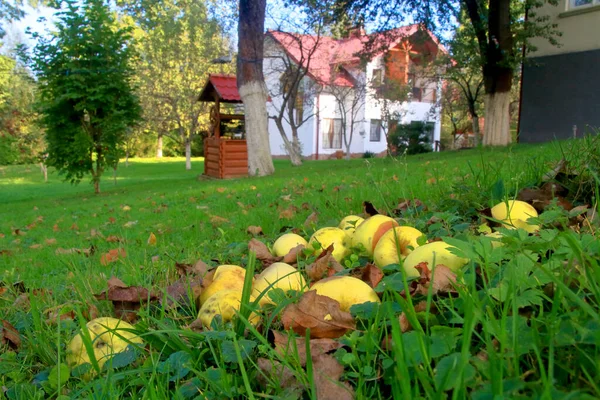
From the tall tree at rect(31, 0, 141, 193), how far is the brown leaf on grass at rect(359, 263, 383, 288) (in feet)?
46.1

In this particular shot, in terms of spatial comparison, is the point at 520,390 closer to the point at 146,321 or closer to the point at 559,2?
the point at 146,321

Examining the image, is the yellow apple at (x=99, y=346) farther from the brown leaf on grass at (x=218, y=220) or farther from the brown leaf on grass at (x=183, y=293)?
the brown leaf on grass at (x=218, y=220)

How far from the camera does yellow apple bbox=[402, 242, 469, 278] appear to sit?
1.50 m

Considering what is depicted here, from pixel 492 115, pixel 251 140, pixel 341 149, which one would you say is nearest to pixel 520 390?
pixel 251 140

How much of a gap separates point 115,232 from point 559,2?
52.7ft

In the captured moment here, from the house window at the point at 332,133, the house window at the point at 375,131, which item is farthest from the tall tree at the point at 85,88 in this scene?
the house window at the point at 375,131

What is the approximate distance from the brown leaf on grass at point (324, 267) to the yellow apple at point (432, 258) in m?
0.35

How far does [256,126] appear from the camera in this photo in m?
14.1

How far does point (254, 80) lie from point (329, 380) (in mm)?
13249

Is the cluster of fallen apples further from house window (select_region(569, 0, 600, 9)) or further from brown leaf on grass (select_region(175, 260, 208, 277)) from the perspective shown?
house window (select_region(569, 0, 600, 9))

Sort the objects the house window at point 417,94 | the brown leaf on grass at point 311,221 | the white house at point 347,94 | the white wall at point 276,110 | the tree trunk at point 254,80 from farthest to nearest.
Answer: the house window at point 417,94 → the white wall at point 276,110 → the white house at point 347,94 → the tree trunk at point 254,80 → the brown leaf on grass at point 311,221

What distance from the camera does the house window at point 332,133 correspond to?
3609 cm

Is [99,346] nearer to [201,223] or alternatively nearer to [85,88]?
[201,223]

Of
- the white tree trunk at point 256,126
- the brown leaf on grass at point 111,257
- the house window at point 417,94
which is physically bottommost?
the brown leaf on grass at point 111,257
